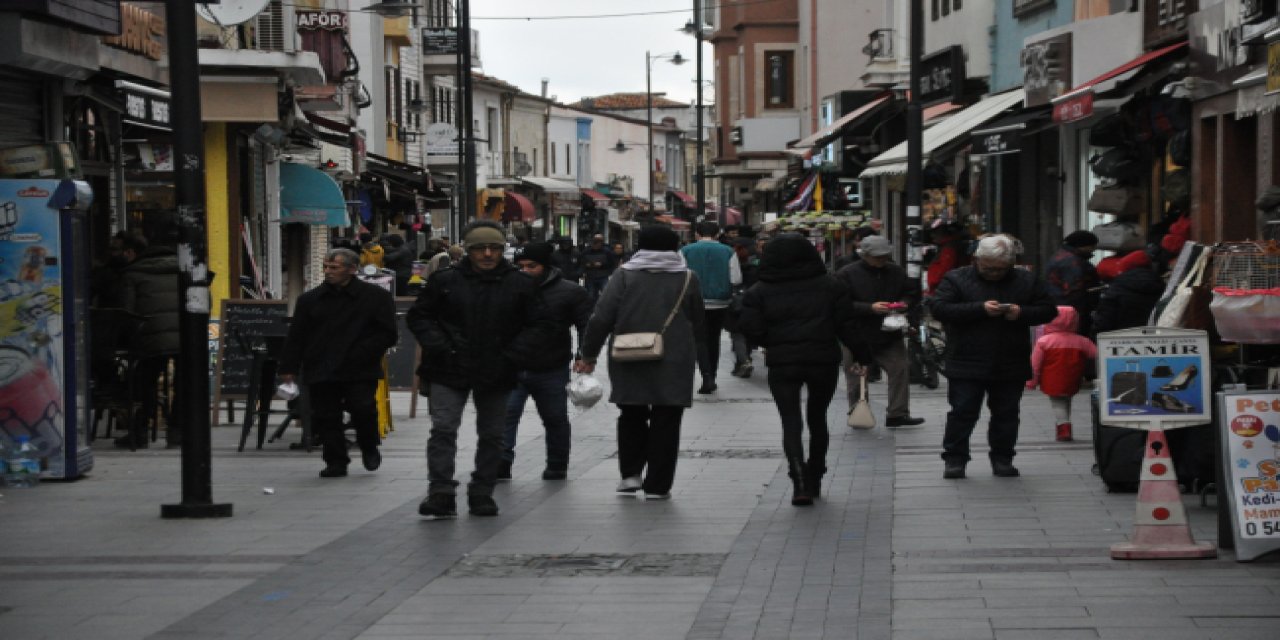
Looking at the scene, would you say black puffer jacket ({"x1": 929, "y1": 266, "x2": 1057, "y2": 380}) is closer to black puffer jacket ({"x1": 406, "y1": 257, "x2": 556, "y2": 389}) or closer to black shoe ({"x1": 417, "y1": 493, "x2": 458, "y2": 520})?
black puffer jacket ({"x1": 406, "y1": 257, "x2": 556, "y2": 389})

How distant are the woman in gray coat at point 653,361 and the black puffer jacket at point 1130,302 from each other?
2.99 m

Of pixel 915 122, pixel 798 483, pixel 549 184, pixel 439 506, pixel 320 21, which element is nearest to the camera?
pixel 439 506

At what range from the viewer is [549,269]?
1398 centimetres

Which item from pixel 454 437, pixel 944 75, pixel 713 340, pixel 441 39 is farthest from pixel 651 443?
pixel 441 39

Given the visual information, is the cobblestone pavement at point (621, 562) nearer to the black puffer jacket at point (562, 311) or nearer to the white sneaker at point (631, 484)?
the white sneaker at point (631, 484)

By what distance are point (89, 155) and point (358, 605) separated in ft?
38.1

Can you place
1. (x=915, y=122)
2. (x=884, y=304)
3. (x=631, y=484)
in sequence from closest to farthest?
(x=631, y=484), (x=884, y=304), (x=915, y=122)

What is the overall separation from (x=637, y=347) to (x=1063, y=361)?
4010 millimetres

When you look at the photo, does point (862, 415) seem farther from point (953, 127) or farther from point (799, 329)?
Answer: point (953, 127)

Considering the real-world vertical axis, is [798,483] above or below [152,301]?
below

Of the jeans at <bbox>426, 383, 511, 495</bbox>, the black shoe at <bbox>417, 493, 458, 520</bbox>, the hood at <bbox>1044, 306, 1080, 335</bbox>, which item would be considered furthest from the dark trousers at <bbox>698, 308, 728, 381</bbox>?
the black shoe at <bbox>417, 493, 458, 520</bbox>

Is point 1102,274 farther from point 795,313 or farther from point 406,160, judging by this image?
point 406,160

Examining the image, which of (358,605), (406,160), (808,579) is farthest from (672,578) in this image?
(406,160)

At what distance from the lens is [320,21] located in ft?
98.1
